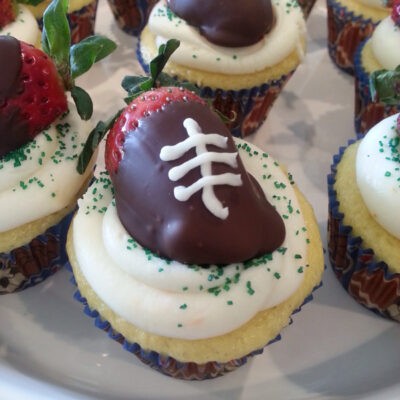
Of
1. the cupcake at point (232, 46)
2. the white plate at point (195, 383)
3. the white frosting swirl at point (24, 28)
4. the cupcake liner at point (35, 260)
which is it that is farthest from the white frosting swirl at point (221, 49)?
the cupcake liner at point (35, 260)

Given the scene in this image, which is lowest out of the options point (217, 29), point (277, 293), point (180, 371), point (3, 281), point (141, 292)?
point (180, 371)

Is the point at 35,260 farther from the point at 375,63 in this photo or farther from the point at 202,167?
the point at 375,63

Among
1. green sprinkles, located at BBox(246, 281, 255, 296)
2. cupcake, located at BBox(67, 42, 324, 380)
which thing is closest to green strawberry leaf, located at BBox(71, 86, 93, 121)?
cupcake, located at BBox(67, 42, 324, 380)

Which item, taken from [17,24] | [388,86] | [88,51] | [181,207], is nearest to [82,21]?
[17,24]

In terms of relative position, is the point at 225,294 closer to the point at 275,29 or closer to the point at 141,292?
the point at 141,292

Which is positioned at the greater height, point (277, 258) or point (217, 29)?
point (217, 29)

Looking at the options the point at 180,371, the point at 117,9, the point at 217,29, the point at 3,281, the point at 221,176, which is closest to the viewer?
the point at 221,176

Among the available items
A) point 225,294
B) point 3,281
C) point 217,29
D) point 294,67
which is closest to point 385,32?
point 294,67

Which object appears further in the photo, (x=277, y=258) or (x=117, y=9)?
(x=117, y=9)
